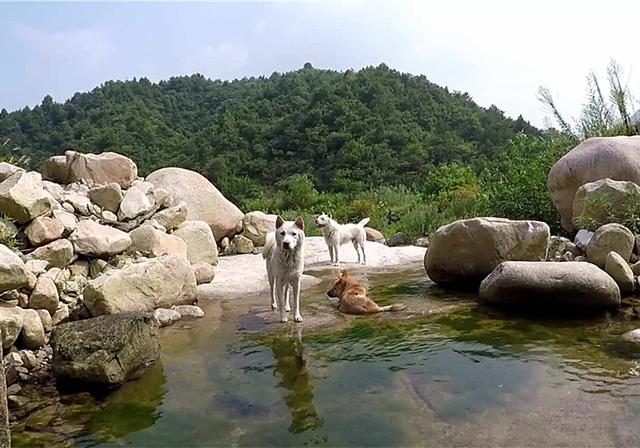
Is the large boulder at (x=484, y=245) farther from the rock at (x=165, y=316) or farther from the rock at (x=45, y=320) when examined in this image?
the rock at (x=45, y=320)

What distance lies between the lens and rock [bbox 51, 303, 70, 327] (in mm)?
7215

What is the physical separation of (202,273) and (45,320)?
345cm

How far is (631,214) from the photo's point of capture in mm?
9305

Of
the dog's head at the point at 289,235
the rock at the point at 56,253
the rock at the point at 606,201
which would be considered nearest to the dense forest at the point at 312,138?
the rock at the point at 606,201

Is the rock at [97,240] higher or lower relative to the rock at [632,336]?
higher

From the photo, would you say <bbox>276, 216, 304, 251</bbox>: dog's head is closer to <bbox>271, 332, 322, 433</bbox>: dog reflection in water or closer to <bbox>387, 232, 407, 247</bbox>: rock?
<bbox>271, 332, 322, 433</bbox>: dog reflection in water

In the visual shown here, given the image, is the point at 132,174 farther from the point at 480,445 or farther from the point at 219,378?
the point at 480,445

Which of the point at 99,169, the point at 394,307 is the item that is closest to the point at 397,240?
the point at 99,169

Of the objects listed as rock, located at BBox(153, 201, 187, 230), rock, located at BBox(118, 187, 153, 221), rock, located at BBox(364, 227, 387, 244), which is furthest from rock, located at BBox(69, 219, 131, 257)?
rock, located at BBox(364, 227, 387, 244)

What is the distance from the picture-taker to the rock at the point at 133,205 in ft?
35.9

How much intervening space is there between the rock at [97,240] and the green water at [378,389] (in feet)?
8.19

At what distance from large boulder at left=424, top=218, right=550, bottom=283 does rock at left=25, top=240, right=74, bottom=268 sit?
18.9ft

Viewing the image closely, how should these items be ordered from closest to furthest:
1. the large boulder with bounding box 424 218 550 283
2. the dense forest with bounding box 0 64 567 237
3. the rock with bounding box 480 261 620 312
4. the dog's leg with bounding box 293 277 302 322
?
the rock with bounding box 480 261 620 312, the dog's leg with bounding box 293 277 302 322, the large boulder with bounding box 424 218 550 283, the dense forest with bounding box 0 64 567 237

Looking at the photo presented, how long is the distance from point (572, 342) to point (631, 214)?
4342mm
